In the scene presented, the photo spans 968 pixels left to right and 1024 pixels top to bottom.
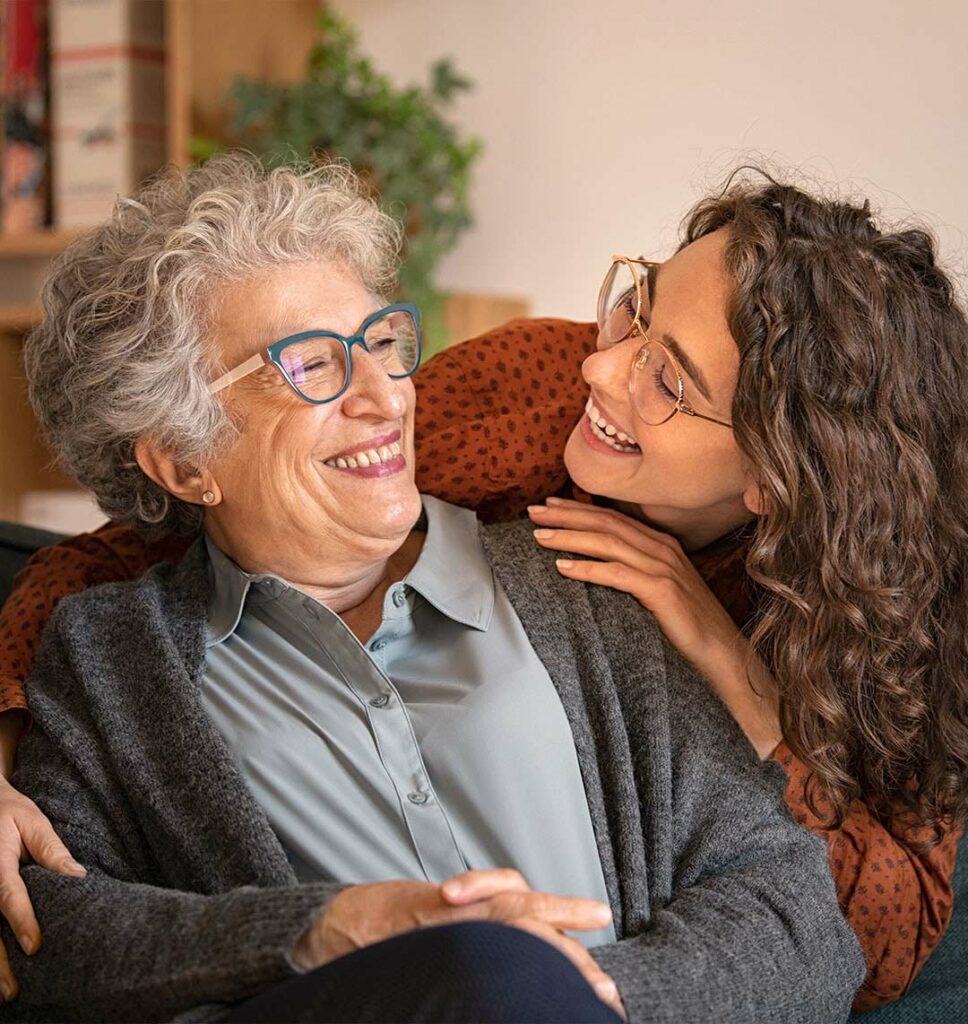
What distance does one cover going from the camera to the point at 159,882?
164 centimetres

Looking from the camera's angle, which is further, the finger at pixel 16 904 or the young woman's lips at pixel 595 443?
the young woman's lips at pixel 595 443

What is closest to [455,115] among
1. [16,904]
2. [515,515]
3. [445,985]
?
[515,515]

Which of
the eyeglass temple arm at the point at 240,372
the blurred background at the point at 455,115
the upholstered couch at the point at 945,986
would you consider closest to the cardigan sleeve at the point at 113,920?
the eyeglass temple arm at the point at 240,372

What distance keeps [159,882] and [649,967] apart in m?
0.60

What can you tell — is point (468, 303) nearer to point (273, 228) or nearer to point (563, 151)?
point (563, 151)

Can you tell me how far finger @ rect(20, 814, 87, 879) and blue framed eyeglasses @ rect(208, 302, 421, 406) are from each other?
55cm

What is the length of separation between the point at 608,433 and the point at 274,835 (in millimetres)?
669

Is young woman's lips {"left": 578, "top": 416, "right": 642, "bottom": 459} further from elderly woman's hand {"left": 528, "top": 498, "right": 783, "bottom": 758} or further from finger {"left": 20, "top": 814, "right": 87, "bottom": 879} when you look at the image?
finger {"left": 20, "top": 814, "right": 87, "bottom": 879}

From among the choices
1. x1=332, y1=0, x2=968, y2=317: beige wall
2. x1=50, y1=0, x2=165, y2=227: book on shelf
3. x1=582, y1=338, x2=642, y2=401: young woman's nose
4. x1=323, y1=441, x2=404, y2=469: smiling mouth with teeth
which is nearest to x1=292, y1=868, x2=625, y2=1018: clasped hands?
x1=323, y1=441, x2=404, y2=469: smiling mouth with teeth

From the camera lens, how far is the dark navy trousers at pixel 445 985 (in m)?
1.16

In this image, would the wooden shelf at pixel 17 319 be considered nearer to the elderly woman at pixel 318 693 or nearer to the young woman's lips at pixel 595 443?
the elderly woman at pixel 318 693

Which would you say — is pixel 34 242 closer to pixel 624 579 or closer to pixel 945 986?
pixel 624 579

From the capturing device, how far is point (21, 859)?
156 cm

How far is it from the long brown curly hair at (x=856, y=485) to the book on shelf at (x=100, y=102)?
2.71 meters
